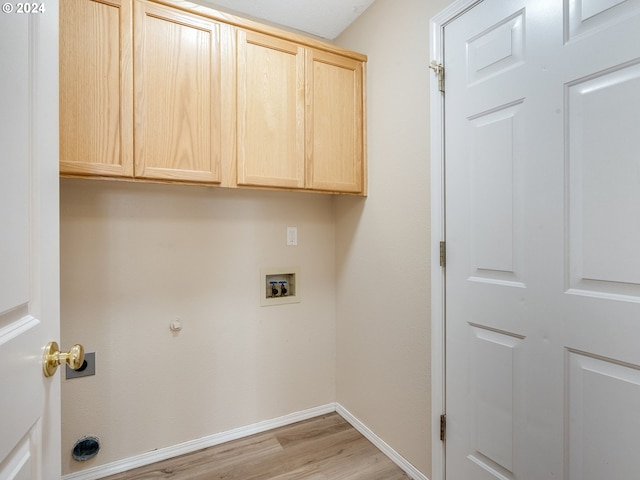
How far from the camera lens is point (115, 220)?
5.65 ft

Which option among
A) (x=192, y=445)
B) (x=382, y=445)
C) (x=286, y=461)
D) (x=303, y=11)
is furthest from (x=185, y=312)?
(x=303, y=11)

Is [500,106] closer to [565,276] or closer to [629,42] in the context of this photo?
[629,42]

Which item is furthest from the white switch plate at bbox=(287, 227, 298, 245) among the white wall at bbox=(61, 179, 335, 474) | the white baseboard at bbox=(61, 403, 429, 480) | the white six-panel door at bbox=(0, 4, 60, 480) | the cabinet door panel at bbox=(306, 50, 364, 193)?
the white six-panel door at bbox=(0, 4, 60, 480)

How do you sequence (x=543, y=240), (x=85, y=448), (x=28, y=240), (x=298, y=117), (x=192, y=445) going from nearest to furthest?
(x=28, y=240) → (x=543, y=240) → (x=85, y=448) → (x=298, y=117) → (x=192, y=445)

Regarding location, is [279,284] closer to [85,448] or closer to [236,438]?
[236,438]

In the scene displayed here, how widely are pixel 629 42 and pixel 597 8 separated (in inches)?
6.1

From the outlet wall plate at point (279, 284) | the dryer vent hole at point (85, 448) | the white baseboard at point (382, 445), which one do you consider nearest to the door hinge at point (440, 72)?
the outlet wall plate at point (279, 284)

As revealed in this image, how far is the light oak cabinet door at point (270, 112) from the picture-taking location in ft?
5.43

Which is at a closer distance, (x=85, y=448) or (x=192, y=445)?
(x=85, y=448)

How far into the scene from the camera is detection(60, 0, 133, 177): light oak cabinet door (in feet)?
4.34

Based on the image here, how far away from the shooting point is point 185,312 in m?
1.89

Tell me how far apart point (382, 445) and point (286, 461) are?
55 cm

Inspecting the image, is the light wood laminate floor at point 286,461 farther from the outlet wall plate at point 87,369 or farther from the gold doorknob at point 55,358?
the gold doorknob at point 55,358

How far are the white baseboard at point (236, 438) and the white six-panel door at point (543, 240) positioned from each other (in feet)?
1.36
